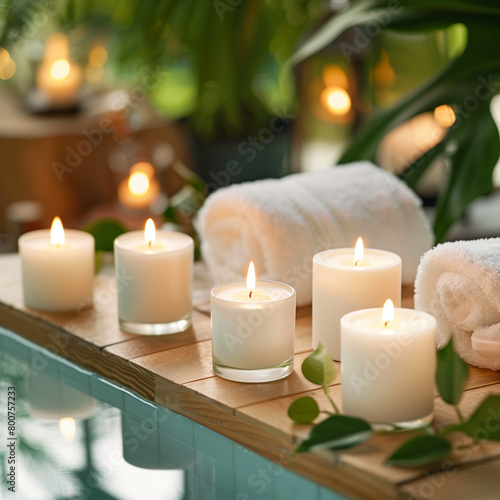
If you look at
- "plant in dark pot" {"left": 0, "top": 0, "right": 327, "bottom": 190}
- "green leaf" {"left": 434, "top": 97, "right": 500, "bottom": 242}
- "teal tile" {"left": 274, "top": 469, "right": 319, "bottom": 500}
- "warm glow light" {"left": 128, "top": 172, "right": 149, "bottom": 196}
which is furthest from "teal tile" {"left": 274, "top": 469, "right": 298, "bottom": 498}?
"warm glow light" {"left": 128, "top": 172, "right": 149, "bottom": 196}

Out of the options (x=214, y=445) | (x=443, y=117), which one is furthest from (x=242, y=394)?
(x=443, y=117)

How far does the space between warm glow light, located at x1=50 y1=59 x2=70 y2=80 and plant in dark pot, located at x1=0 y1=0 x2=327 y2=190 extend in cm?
11

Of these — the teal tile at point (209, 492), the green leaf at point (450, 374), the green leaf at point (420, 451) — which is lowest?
the teal tile at point (209, 492)

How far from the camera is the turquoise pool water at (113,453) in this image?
0.81m

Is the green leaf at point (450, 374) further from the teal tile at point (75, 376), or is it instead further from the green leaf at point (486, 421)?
the teal tile at point (75, 376)

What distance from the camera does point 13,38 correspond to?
5.48ft

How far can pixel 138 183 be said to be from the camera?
223 cm

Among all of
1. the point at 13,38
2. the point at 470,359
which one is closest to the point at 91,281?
the point at 470,359

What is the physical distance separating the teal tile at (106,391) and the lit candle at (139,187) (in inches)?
46.7

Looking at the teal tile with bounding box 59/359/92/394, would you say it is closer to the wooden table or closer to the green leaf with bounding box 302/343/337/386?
the wooden table

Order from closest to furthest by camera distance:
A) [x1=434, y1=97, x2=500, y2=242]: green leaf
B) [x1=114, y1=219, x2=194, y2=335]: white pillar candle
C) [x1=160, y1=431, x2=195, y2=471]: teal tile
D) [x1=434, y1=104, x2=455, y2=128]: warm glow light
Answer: [x1=160, y1=431, x2=195, y2=471]: teal tile → [x1=114, y1=219, x2=194, y2=335]: white pillar candle → [x1=434, y1=97, x2=500, y2=242]: green leaf → [x1=434, y1=104, x2=455, y2=128]: warm glow light

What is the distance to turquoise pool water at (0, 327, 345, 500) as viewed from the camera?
805 mm

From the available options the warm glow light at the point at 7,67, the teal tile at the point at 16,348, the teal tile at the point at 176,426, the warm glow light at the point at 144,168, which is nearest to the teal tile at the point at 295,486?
the teal tile at the point at 176,426

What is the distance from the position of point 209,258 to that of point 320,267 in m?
0.28
